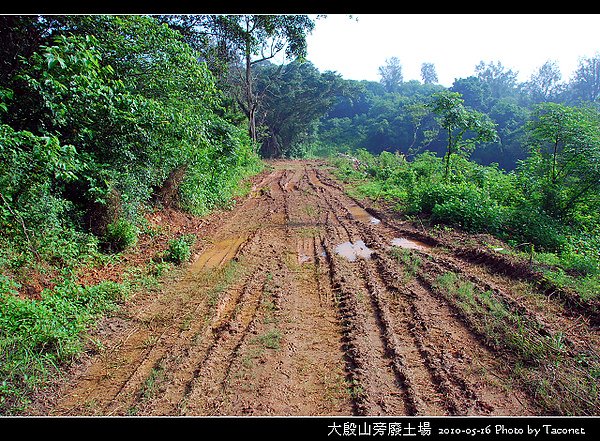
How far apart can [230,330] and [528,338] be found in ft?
10.1

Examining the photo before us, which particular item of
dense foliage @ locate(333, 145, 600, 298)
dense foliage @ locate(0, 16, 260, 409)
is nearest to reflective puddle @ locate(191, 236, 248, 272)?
dense foliage @ locate(0, 16, 260, 409)

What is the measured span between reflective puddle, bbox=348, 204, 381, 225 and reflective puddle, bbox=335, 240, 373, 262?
185 centimetres

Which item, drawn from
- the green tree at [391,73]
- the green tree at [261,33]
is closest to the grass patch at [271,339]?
the green tree at [261,33]

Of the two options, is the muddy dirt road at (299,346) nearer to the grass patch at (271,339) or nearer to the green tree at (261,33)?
the grass patch at (271,339)

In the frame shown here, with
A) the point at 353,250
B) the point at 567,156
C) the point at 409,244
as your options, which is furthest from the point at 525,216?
the point at 353,250

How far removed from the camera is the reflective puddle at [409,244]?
6444mm

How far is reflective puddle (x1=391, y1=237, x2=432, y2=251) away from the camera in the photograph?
644 cm

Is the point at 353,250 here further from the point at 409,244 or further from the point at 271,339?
the point at 271,339

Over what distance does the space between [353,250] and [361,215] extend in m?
2.99

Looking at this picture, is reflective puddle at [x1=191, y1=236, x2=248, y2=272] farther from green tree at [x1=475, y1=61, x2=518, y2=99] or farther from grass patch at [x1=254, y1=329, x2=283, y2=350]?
green tree at [x1=475, y1=61, x2=518, y2=99]

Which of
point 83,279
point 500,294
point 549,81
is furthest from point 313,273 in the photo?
point 549,81

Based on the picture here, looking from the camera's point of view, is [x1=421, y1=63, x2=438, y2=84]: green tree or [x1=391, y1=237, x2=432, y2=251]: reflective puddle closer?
[x1=391, y1=237, x2=432, y2=251]: reflective puddle

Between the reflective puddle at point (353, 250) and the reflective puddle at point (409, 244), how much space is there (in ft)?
2.24

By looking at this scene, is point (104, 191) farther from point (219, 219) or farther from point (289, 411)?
point (289, 411)
